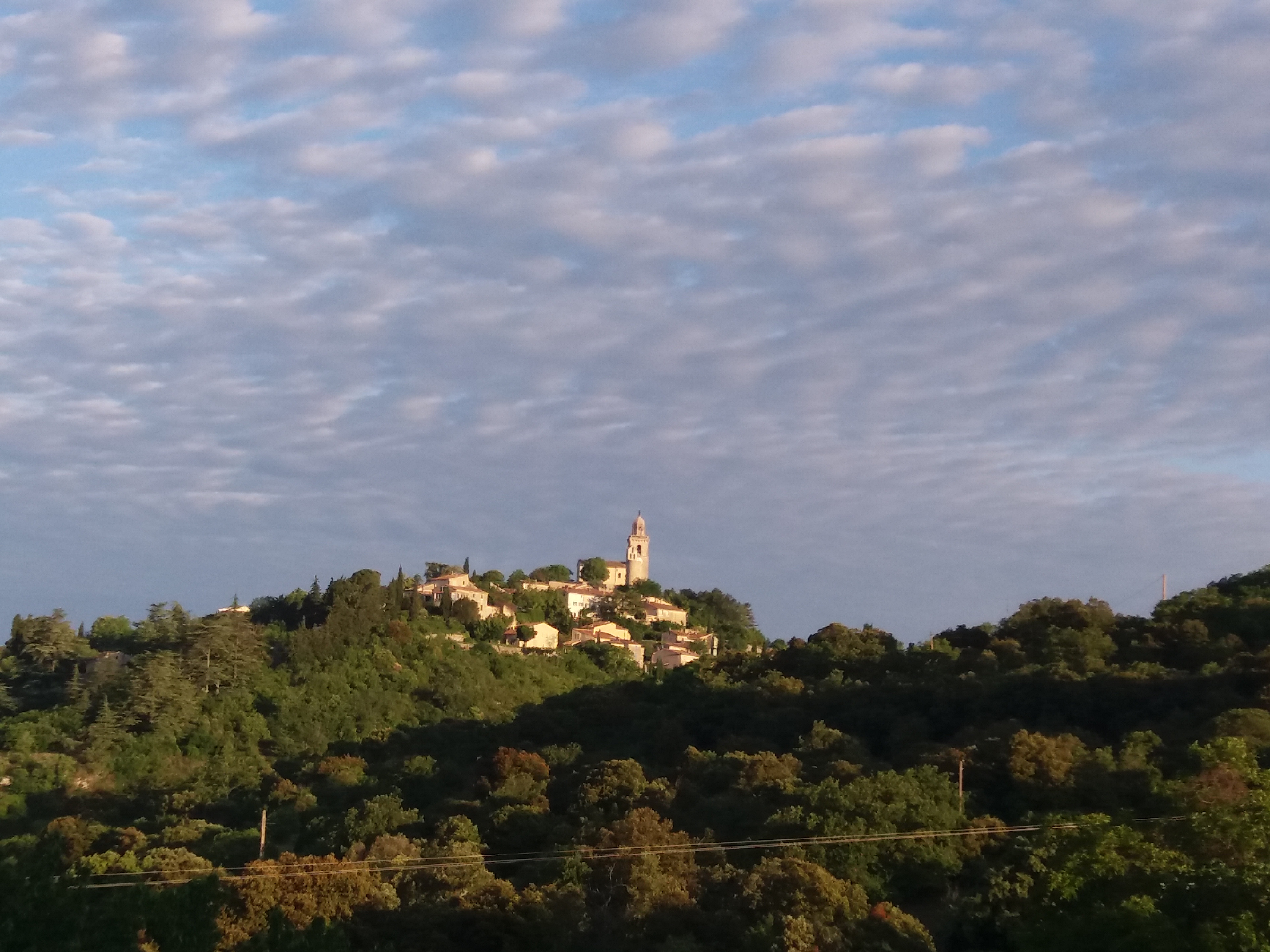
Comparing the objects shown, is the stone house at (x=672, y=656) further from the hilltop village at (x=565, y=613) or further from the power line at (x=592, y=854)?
the power line at (x=592, y=854)

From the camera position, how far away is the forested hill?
14891 millimetres

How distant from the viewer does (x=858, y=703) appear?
1522 inches

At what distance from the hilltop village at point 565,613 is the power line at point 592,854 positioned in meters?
36.9

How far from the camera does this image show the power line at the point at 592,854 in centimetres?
2266

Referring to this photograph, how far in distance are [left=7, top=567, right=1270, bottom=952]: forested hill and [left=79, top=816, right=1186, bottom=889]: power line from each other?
0.33 feet

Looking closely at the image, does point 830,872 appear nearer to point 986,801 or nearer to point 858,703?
point 986,801

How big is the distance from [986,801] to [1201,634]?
16.1 m

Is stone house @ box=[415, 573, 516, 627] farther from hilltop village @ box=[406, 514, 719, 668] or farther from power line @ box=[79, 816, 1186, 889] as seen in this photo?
power line @ box=[79, 816, 1186, 889]

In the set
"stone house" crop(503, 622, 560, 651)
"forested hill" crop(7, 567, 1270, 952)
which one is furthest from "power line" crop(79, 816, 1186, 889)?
"stone house" crop(503, 622, 560, 651)

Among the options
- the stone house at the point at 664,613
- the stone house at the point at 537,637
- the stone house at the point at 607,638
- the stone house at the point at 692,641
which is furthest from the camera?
the stone house at the point at 664,613

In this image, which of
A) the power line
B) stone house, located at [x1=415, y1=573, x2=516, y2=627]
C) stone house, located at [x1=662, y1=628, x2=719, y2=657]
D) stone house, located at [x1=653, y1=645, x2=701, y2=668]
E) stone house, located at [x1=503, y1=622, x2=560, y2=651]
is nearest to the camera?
the power line

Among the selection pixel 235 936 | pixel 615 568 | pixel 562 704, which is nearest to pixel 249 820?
pixel 562 704

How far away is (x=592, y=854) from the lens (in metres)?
23.8

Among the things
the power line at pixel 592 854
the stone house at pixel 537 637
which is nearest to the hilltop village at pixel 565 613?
the stone house at pixel 537 637
